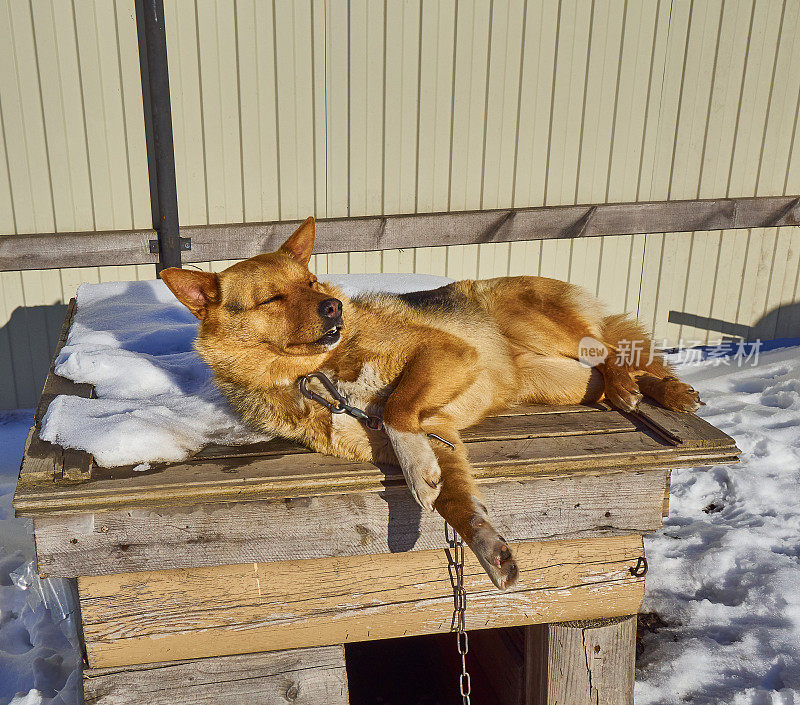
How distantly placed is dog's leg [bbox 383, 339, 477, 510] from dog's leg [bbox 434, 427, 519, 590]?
5cm

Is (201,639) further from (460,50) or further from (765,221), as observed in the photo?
(765,221)

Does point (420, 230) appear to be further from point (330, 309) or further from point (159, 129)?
point (330, 309)

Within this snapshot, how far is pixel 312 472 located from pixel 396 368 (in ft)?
1.75

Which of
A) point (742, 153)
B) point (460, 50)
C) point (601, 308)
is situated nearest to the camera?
point (601, 308)

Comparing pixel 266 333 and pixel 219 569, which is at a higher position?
pixel 266 333

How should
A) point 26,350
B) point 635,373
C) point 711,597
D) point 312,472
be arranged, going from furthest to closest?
1. point 26,350
2. point 711,597
3. point 635,373
4. point 312,472

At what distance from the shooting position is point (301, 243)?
272cm

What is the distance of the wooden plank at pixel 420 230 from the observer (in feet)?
16.6

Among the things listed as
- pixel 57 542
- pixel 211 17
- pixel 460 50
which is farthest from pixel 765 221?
pixel 57 542

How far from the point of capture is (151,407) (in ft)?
8.89

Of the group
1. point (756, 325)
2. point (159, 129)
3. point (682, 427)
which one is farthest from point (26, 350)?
point (756, 325)

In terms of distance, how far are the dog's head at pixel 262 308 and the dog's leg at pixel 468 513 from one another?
0.55 meters

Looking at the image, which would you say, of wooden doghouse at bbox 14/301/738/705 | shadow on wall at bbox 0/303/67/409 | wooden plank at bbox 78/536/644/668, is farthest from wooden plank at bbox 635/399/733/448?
shadow on wall at bbox 0/303/67/409

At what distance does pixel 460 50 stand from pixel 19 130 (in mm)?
3280
